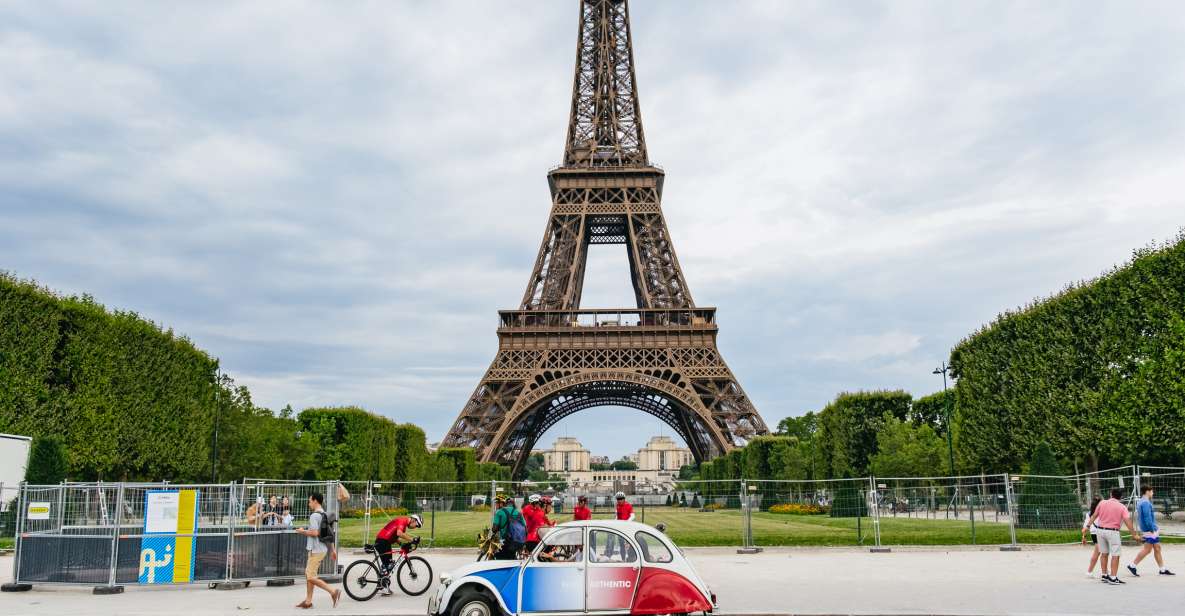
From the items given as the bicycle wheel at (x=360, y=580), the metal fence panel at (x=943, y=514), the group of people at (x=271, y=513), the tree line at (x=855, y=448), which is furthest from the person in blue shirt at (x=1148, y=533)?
the tree line at (x=855, y=448)

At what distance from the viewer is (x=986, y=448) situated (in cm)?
3209

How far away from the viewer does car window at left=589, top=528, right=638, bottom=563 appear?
31.4 ft

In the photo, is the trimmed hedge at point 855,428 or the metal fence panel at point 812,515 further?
the trimmed hedge at point 855,428

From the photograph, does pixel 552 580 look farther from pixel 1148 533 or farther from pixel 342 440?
pixel 342 440

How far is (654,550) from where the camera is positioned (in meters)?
9.59

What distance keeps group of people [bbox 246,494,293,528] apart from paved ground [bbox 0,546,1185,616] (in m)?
1.23

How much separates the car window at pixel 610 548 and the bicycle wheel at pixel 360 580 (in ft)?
15.0

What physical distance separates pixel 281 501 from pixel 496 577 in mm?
10123

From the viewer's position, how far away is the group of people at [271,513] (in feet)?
47.9

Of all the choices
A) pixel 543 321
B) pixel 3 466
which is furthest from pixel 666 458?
pixel 3 466

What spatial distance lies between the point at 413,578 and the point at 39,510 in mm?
6565

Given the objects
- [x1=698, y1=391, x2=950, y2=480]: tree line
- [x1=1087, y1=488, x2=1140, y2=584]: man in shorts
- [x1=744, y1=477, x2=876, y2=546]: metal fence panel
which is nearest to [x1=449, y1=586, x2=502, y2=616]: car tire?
[x1=1087, y1=488, x2=1140, y2=584]: man in shorts

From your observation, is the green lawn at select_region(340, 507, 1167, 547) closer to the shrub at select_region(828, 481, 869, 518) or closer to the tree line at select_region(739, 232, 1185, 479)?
the shrub at select_region(828, 481, 869, 518)

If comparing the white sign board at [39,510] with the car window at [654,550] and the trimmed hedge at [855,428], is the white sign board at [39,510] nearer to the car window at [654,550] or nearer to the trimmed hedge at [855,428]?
the car window at [654,550]
